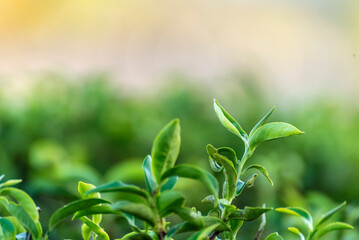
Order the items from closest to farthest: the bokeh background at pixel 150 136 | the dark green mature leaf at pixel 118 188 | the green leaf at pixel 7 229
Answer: the dark green mature leaf at pixel 118 188
the green leaf at pixel 7 229
the bokeh background at pixel 150 136

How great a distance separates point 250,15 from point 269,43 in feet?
2.01

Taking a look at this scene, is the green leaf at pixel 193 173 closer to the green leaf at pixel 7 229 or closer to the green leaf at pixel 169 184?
the green leaf at pixel 169 184

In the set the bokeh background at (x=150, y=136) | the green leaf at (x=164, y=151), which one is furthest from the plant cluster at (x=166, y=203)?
the bokeh background at (x=150, y=136)

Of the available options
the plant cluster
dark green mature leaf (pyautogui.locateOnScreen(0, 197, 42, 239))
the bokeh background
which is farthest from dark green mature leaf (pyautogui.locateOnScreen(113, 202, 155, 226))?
the bokeh background

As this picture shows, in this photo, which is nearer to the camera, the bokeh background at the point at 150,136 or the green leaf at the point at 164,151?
the green leaf at the point at 164,151

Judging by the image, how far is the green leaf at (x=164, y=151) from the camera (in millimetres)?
467

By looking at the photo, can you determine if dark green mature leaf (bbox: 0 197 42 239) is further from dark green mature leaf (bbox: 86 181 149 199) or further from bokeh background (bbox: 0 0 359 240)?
bokeh background (bbox: 0 0 359 240)

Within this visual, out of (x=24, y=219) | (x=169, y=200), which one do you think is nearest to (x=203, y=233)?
(x=169, y=200)

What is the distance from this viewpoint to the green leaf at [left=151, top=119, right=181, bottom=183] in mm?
467

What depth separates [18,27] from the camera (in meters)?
7.02

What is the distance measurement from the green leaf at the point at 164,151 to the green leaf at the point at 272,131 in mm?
108

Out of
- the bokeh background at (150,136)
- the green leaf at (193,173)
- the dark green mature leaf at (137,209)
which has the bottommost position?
the bokeh background at (150,136)

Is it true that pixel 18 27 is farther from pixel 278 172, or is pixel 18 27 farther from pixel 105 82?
pixel 278 172

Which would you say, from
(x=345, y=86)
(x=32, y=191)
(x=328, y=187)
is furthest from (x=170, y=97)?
(x=345, y=86)
